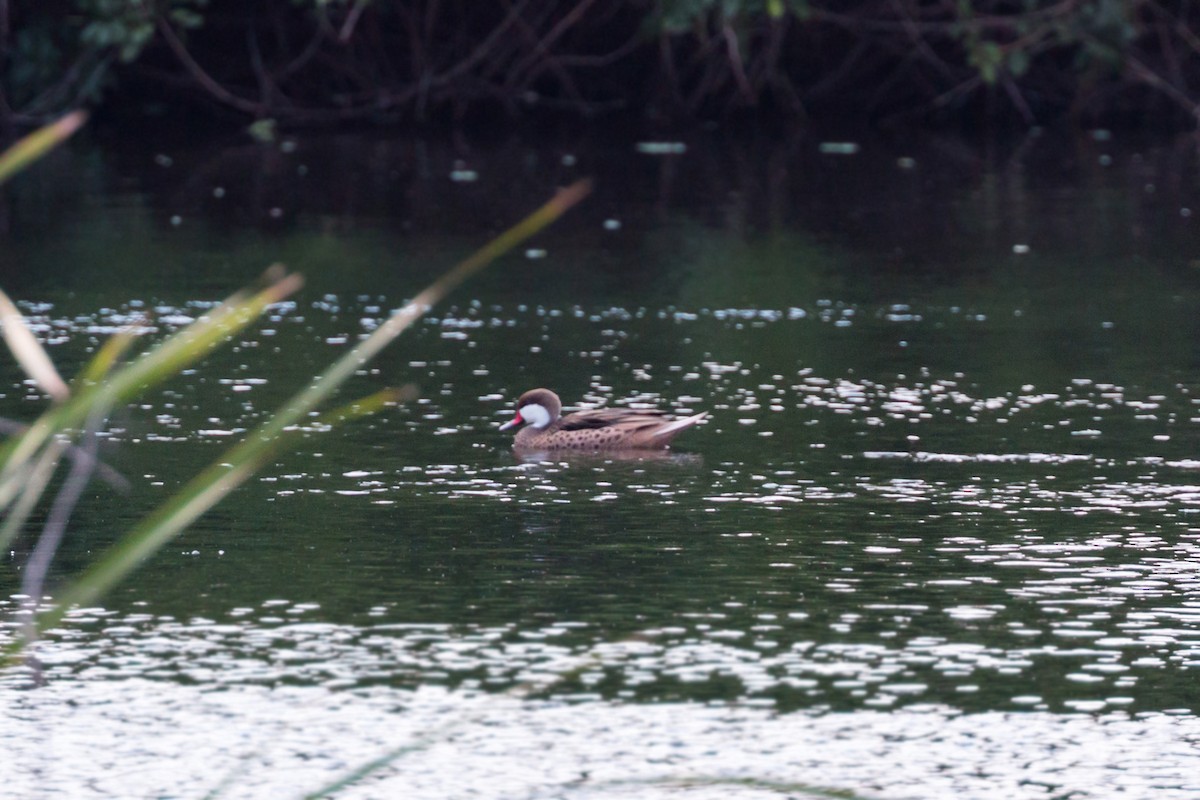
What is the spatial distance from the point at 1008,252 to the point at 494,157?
406 inches

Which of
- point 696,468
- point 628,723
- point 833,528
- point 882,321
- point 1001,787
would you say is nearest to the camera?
point 1001,787

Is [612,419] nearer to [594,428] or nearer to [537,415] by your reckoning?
[594,428]

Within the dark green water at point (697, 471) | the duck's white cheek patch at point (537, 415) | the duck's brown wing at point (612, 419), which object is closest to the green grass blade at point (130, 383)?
the dark green water at point (697, 471)

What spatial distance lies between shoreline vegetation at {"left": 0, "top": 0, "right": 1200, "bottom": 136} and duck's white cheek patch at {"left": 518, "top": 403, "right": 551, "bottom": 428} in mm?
18449

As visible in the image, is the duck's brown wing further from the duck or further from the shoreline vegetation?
the shoreline vegetation

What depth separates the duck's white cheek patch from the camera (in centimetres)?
1058

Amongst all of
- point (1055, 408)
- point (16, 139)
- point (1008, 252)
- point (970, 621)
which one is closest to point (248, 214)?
point (1008, 252)

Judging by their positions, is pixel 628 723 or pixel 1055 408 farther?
pixel 1055 408

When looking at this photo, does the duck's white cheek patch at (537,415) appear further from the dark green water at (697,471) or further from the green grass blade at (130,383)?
the green grass blade at (130,383)

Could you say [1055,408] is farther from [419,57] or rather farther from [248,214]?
[419,57]

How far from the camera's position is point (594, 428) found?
412 inches

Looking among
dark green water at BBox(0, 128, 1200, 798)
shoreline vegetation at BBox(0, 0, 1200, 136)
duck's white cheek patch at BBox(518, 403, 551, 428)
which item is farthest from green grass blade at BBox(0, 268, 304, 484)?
shoreline vegetation at BBox(0, 0, 1200, 136)

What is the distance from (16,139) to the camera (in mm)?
27828

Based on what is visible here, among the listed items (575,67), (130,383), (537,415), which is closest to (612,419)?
(537,415)
